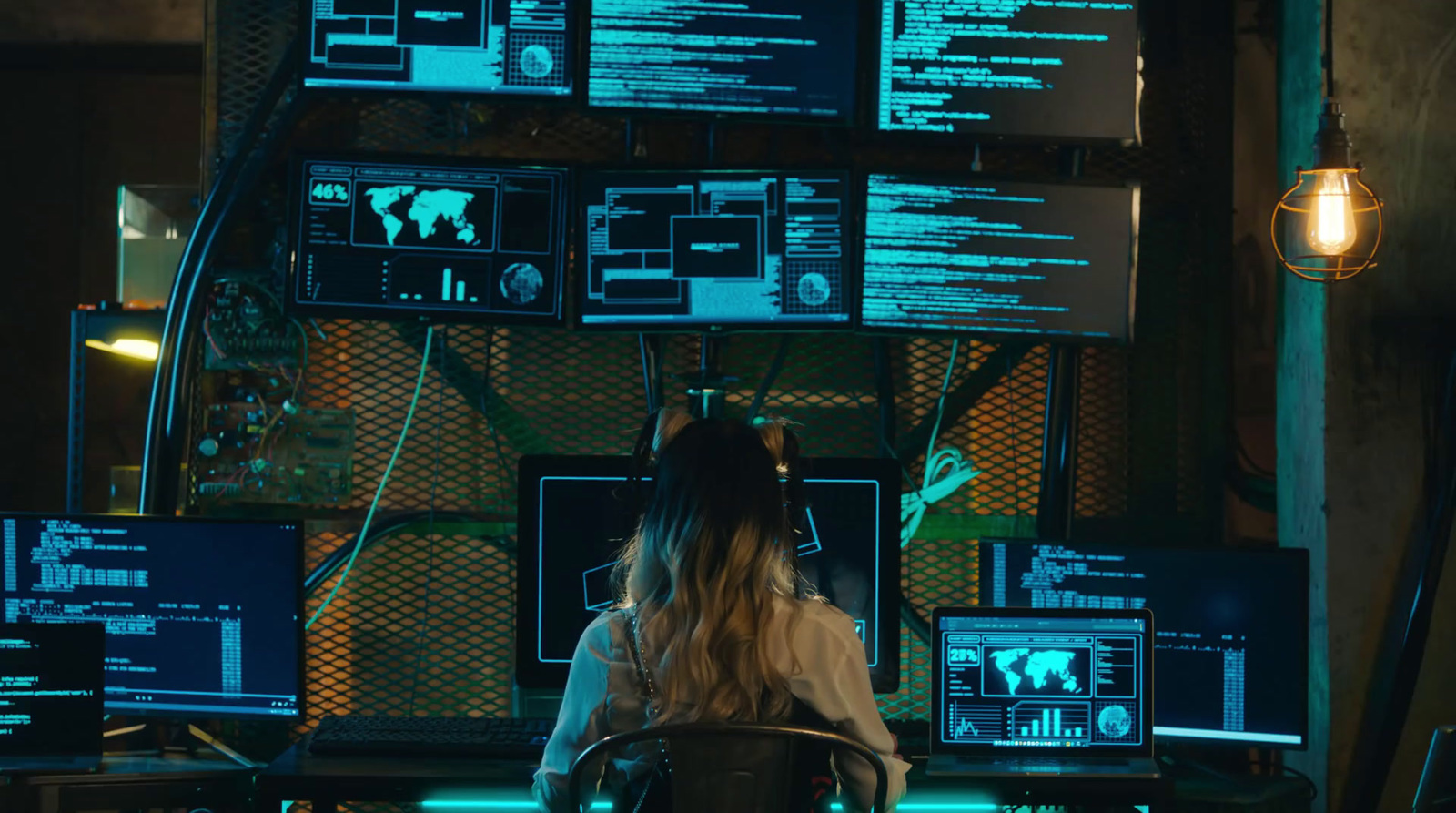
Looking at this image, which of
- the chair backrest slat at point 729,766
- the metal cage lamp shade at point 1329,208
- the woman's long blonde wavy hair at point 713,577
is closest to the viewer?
the chair backrest slat at point 729,766

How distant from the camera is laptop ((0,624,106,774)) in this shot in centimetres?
209

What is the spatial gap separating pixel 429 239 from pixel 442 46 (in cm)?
43

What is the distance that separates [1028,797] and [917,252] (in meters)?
1.21

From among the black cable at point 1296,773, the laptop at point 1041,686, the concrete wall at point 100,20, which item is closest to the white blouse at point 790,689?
the laptop at point 1041,686

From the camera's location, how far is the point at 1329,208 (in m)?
2.32

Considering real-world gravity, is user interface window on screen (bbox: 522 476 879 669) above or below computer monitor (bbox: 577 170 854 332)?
below

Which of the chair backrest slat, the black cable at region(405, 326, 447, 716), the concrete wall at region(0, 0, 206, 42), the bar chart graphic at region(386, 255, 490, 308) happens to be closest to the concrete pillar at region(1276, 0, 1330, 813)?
the chair backrest slat

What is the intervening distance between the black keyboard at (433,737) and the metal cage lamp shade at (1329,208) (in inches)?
71.2

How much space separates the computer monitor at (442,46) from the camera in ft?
8.29

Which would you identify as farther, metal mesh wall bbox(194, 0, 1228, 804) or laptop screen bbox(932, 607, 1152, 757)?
metal mesh wall bbox(194, 0, 1228, 804)

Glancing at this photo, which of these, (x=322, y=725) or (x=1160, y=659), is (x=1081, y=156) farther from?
(x=322, y=725)

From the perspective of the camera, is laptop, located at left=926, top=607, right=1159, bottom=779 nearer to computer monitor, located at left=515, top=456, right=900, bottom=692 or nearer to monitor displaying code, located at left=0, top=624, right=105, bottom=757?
computer monitor, located at left=515, top=456, right=900, bottom=692

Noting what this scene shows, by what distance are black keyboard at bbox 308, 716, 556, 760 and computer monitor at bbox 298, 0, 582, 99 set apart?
54.0 inches

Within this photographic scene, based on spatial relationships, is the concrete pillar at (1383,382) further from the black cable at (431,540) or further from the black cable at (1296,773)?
the black cable at (431,540)
